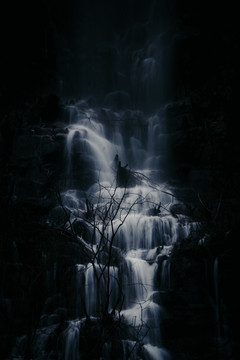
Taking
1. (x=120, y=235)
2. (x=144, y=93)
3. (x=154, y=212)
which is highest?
(x=144, y=93)

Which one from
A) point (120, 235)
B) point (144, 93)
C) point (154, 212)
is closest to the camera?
point (120, 235)

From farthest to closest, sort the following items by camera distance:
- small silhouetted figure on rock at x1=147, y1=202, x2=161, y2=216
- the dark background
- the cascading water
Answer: small silhouetted figure on rock at x1=147, y1=202, x2=161, y2=216
the dark background
the cascading water

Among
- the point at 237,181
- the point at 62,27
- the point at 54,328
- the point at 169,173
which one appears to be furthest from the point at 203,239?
the point at 62,27

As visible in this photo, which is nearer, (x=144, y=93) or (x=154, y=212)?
(x=154, y=212)

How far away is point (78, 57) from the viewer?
3344 cm

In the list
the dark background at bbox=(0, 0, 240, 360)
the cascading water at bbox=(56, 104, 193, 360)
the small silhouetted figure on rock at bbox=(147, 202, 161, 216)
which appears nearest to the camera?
the cascading water at bbox=(56, 104, 193, 360)

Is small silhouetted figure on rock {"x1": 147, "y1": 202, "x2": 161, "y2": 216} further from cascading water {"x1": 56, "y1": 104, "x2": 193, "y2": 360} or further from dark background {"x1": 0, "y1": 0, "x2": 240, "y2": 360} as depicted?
dark background {"x1": 0, "y1": 0, "x2": 240, "y2": 360}

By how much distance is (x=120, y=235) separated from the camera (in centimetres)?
1290

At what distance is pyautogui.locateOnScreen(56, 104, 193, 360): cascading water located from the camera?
609cm

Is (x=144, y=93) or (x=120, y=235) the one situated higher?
(x=144, y=93)

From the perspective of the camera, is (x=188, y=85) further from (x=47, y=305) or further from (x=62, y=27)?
(x=47, y=305)

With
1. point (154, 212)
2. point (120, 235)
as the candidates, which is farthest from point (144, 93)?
point (120, 235)

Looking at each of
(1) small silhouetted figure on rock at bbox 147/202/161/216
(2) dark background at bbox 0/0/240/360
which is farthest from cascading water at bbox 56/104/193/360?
(2) dark background at bbox 0/0/240/360

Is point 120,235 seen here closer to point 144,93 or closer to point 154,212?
point 154,212
